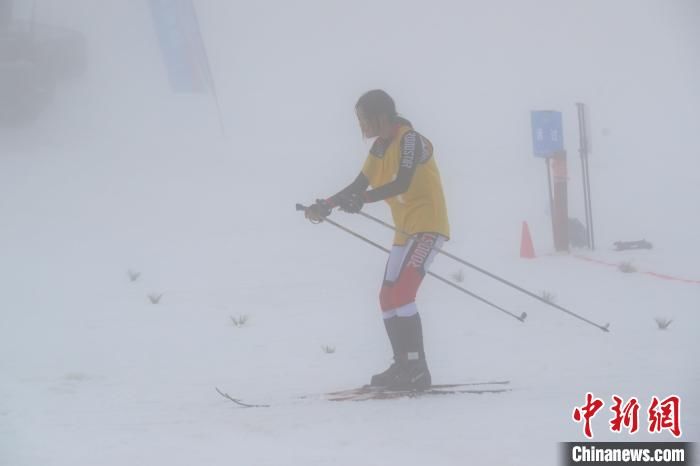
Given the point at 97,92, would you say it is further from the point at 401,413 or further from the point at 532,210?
the point at 401,413

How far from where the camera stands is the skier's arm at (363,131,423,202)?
4141 millimetres

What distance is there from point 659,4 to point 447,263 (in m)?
22.0

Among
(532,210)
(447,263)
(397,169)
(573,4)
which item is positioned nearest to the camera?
(397,169)

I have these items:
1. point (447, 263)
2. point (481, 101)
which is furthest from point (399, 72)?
point (447, 263)

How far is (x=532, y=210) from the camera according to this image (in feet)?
49.0

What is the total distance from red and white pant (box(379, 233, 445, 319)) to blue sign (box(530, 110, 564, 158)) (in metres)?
5.89

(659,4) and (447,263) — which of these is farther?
(659,4)

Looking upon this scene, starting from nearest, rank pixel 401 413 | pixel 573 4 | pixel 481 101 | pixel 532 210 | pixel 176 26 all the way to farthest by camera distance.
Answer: pixel 401 413 < pixel 532 210 < pixel 176 26 < pixel 481 101 < pixel 573 4

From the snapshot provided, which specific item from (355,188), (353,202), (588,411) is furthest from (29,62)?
(588,411)

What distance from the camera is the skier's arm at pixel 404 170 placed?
4.14m

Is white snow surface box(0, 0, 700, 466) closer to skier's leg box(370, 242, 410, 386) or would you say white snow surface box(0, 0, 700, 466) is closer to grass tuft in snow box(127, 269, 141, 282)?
grass tuft in snow box(127, 269, 141, 282)

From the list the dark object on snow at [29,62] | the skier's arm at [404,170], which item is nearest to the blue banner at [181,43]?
the dark object on snow at [29,62]

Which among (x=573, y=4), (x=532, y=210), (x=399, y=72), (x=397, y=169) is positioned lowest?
(x=532, y=210)

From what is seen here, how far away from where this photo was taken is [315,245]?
39.0 ft
